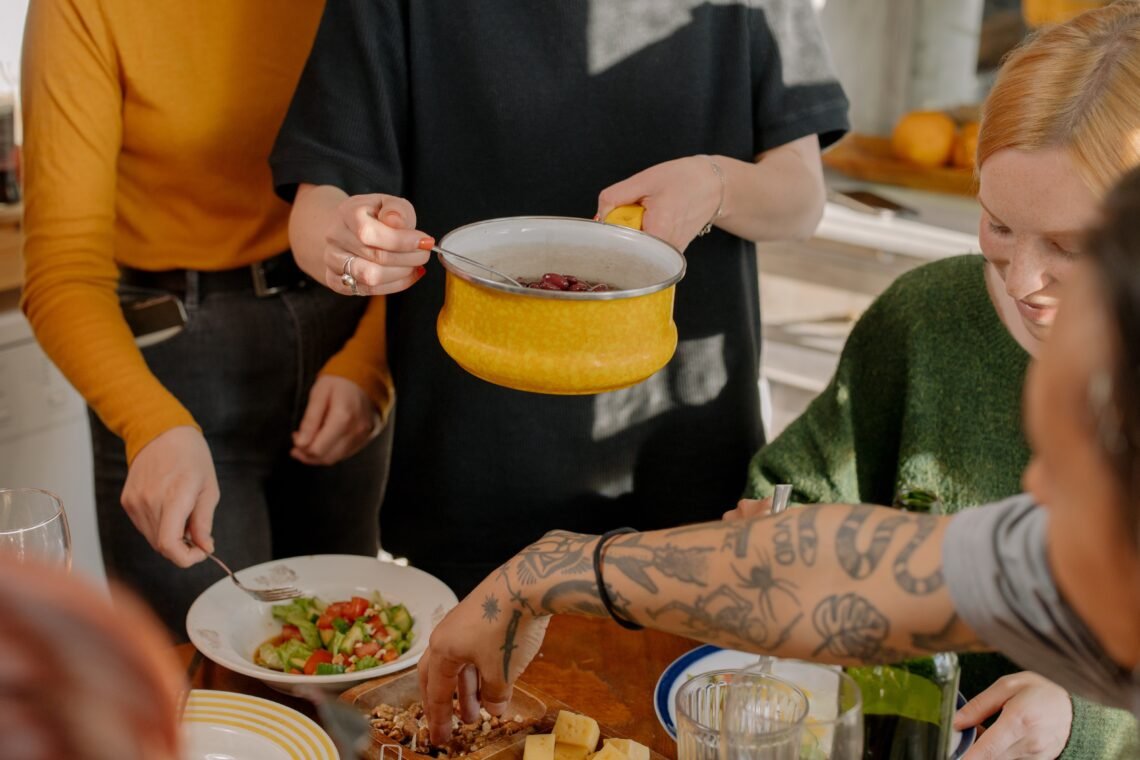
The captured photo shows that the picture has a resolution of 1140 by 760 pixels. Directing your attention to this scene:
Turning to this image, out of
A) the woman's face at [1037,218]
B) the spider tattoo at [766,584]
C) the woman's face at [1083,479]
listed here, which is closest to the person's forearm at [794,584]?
the spider tattoo at [766,584]

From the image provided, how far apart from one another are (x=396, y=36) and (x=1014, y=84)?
0.72 meters

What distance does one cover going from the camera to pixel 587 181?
158 cm

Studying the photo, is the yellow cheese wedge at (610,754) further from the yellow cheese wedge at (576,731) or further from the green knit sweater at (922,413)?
the green knit sweater at (922,413)

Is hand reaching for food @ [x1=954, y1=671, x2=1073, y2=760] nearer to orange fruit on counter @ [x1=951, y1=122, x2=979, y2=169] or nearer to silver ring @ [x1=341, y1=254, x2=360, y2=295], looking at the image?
silver ring @ [x1=341, y1=254, x2=360, y2=295]

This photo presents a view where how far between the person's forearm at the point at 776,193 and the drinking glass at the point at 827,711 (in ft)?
1.90

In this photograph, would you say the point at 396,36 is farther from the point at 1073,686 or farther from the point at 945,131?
the point at 945,131

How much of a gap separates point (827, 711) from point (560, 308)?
425 millimetres

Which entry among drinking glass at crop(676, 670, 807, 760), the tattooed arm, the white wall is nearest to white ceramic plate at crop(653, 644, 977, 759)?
drinking glass at crop(676, 670, 807, 760)

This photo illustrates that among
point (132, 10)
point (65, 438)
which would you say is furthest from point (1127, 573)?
point (65, 438)

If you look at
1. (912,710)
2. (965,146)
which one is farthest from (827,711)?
(965,146)

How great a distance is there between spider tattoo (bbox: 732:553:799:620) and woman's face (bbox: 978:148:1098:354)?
54 cm

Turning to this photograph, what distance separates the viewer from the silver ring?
1.30 m

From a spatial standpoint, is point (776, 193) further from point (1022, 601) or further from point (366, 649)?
point (1022, 601)

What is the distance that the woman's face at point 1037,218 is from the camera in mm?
1237
